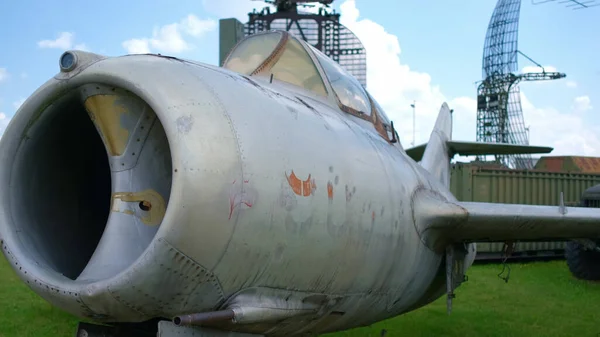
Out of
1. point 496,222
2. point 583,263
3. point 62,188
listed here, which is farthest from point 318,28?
point 62,188

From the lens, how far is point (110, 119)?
3422 millimetres

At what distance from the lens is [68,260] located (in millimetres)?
3820

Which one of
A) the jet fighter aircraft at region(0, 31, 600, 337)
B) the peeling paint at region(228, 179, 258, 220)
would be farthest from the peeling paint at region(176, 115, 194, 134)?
the peeling paint at region(228, 179, 258, 220)

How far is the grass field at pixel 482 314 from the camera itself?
912 centimetres

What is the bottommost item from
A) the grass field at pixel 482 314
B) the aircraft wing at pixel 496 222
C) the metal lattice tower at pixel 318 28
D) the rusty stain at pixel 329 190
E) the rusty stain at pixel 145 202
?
the grass field at pixel 482 314

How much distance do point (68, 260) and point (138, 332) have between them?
0.63 metres

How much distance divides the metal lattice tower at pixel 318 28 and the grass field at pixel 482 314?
57.2 ft

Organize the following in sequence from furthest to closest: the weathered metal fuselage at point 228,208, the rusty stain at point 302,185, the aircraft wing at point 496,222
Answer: the aircraft wing at point 496,222 < the rusty stain at point 302,185 < the weathered metal fuselage at point 228,208

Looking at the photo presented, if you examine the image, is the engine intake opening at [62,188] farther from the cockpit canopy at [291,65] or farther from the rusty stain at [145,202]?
the cockpit canopy at [291,65]

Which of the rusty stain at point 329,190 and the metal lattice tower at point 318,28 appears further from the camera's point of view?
the metal lattice tower at point 318,28

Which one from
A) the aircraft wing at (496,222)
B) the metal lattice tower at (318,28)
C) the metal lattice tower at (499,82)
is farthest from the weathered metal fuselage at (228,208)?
the metal lattice tower at (499,82)

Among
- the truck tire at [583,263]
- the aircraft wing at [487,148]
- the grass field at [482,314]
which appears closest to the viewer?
the grass field at [482,314]

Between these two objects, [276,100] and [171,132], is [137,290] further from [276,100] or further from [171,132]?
[276,100]

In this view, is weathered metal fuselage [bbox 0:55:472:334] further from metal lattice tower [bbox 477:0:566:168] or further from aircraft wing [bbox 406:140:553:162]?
metal lattice tower [bbox 477:0:566:168]
